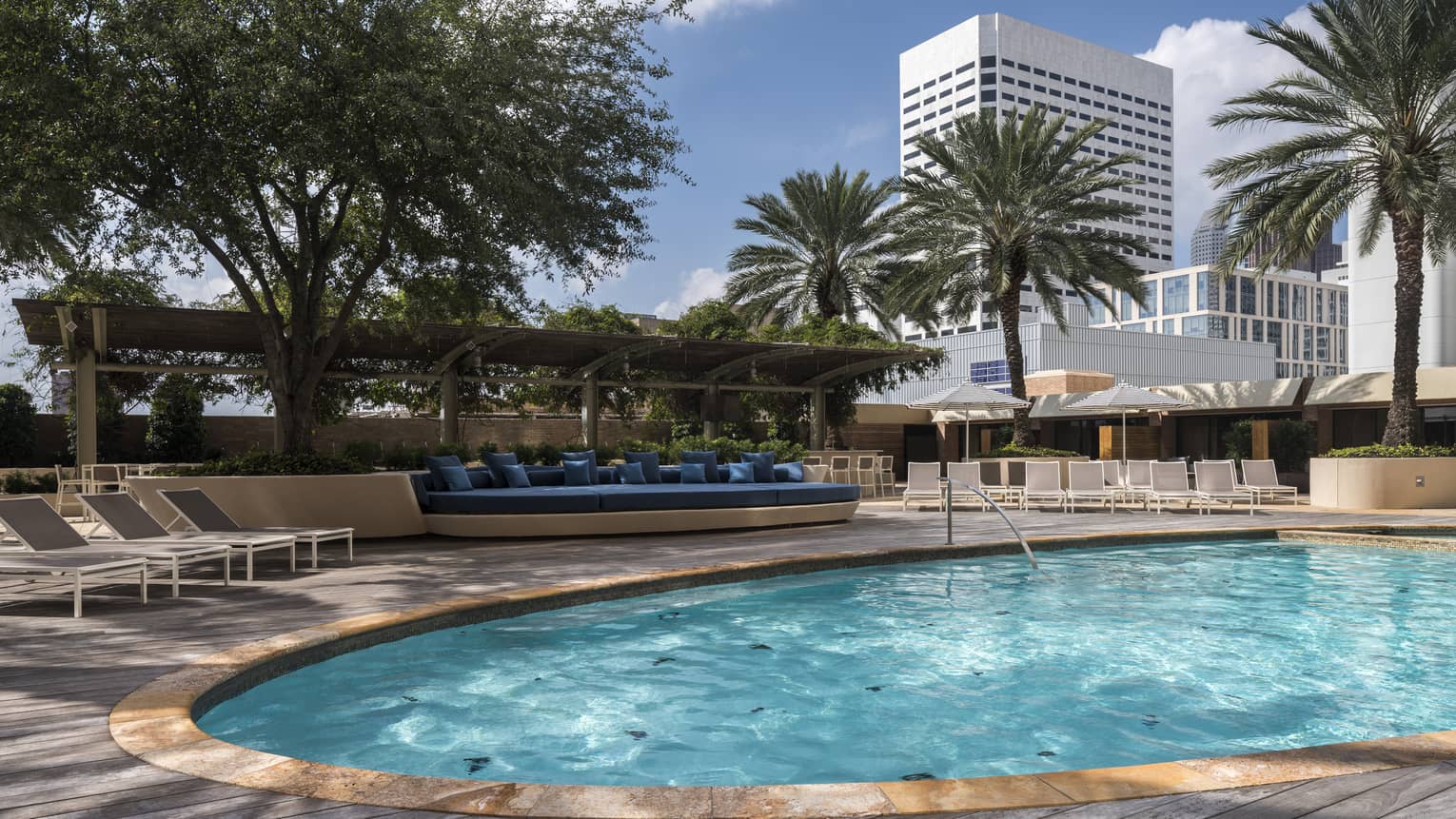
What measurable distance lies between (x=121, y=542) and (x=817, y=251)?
1981cm

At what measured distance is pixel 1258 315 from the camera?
102 meters

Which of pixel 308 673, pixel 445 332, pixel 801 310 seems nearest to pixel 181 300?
pixel 445 332

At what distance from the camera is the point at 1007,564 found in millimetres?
10000

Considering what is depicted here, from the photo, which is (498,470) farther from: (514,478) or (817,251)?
(817,251)

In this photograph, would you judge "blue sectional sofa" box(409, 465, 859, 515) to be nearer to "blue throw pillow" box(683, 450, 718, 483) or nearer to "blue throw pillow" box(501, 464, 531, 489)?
"blue throw pillow" box(501, 464, 531, 489)

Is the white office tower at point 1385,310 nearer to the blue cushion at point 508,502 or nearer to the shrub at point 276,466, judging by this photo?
the blue cushion at point 508,502

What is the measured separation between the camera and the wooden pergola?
14.6m

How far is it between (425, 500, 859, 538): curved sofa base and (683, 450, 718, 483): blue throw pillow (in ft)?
4.80

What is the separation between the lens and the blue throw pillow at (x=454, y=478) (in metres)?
11.4

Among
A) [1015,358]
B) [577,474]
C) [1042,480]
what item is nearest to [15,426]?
[577,474]

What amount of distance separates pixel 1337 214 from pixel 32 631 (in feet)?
61.0

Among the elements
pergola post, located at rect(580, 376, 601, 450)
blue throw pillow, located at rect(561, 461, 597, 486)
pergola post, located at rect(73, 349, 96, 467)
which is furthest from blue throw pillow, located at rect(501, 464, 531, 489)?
pergola post, located at rect(73, 349, 96, 467)

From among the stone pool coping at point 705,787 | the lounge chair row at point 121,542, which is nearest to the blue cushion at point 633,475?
the lounge chair row at point 121,542

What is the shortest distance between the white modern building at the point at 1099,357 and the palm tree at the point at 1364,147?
219 feet
